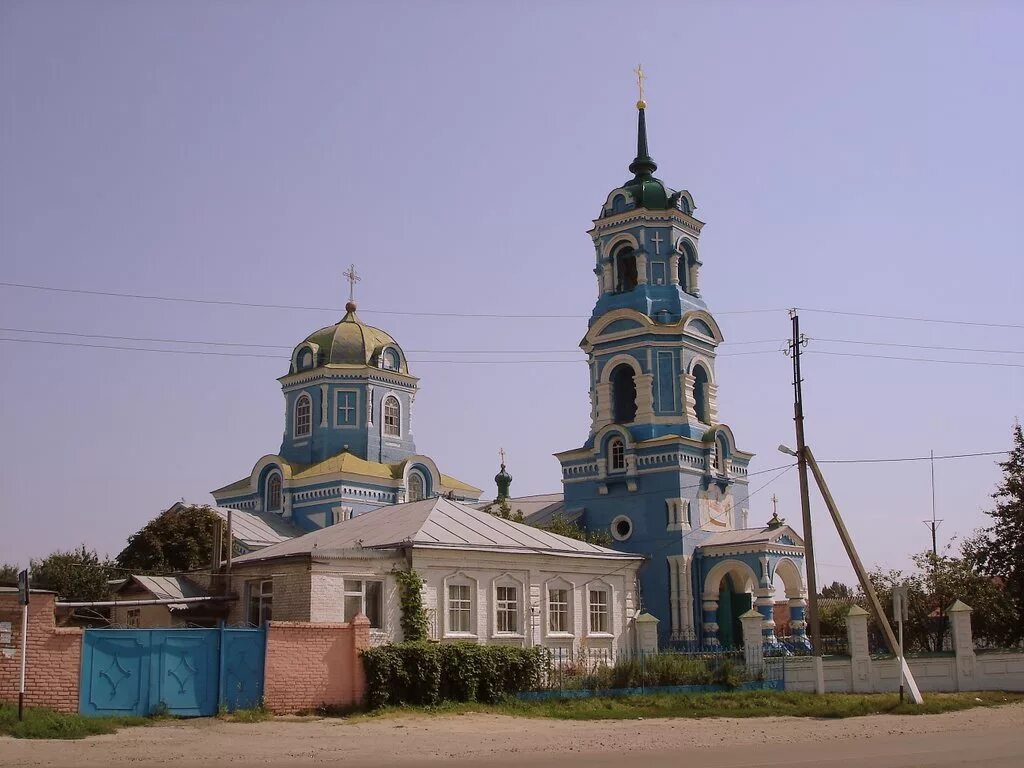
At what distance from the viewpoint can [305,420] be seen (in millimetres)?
51000

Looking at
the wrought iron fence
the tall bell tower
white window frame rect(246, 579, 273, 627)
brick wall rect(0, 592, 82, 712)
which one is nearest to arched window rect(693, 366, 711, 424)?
the tall bell tower

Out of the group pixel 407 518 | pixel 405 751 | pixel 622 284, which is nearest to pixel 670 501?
pixel 622 284

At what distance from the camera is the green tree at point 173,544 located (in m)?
42.8

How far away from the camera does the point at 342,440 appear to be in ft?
164

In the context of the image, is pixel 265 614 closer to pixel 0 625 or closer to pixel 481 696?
pixel 481 696

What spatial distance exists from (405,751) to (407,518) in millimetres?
11387

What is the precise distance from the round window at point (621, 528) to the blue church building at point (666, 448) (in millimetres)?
37

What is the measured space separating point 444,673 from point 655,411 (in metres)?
23.0

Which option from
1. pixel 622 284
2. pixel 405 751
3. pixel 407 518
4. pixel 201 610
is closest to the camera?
pixel 405 751

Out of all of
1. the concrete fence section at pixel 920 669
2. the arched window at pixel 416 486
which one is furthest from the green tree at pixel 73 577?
the concrete fence section at pixel 920 669

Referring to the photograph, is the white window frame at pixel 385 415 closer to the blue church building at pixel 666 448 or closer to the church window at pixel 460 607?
the blue church building at pixel 666 448

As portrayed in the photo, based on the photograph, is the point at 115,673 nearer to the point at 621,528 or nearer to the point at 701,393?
the point at 621,528

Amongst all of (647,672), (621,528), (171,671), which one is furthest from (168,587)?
(621,528)

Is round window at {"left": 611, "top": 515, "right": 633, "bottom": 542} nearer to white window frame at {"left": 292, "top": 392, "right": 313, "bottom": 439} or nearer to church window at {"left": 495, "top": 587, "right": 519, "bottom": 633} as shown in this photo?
white window frame at {"left": 292, "top": 392, "right": 313, "bottom": 439}
